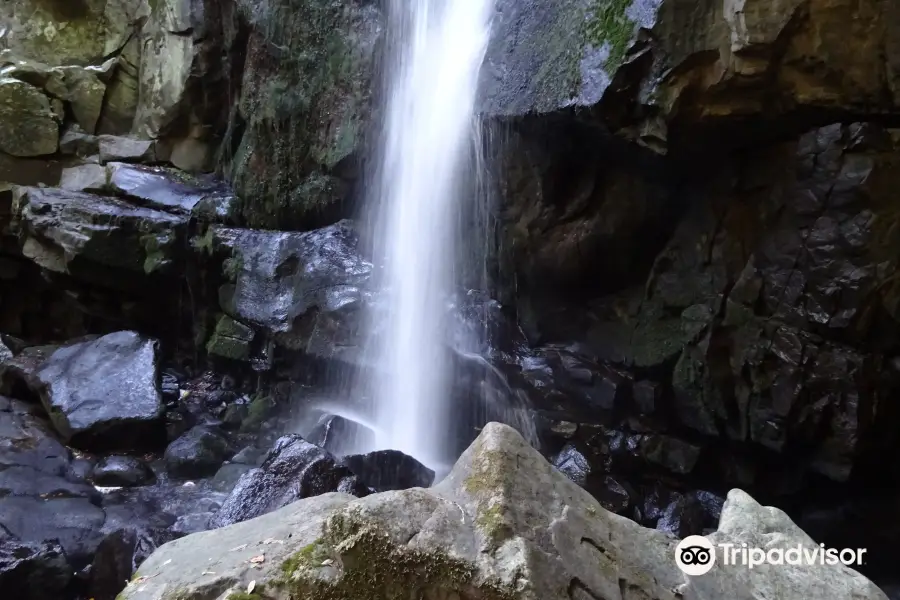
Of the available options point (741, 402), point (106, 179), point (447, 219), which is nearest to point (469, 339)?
point (447, 219)

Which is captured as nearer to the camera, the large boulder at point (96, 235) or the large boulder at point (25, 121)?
the large boulder at point (96, 235)

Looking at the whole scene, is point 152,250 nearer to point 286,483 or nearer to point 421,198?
point 421,198

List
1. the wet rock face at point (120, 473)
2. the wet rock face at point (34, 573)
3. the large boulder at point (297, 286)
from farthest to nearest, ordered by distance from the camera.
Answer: the large boulder at point (297, 286) → the wet rock face at point (120, 473) → the wet rock face at point (34, 573)

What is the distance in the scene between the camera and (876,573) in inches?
203

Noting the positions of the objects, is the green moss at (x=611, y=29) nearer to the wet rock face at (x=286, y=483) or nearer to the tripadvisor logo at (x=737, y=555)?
the wet rock face at (x=286, y=483)

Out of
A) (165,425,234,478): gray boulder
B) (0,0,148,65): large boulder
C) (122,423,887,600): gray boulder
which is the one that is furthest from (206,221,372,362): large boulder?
(0,0,148,65): large boulder

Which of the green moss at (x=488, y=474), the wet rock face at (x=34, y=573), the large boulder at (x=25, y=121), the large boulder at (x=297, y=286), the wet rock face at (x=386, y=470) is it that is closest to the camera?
the green moss at (x=488, y=474)

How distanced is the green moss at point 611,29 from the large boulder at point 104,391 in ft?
20.0

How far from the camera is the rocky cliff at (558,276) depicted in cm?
495

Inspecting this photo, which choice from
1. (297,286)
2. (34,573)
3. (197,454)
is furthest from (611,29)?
(34,573)

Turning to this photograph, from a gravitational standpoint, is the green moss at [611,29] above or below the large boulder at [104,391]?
above

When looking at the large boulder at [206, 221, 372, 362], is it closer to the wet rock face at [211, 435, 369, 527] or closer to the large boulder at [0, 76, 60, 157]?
the wet rock face at [211, 435, 369, 527]

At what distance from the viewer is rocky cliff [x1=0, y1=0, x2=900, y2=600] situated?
4949 millimetres

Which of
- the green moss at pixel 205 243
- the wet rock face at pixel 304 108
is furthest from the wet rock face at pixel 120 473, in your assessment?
the wet rock face at pixel 304 108
